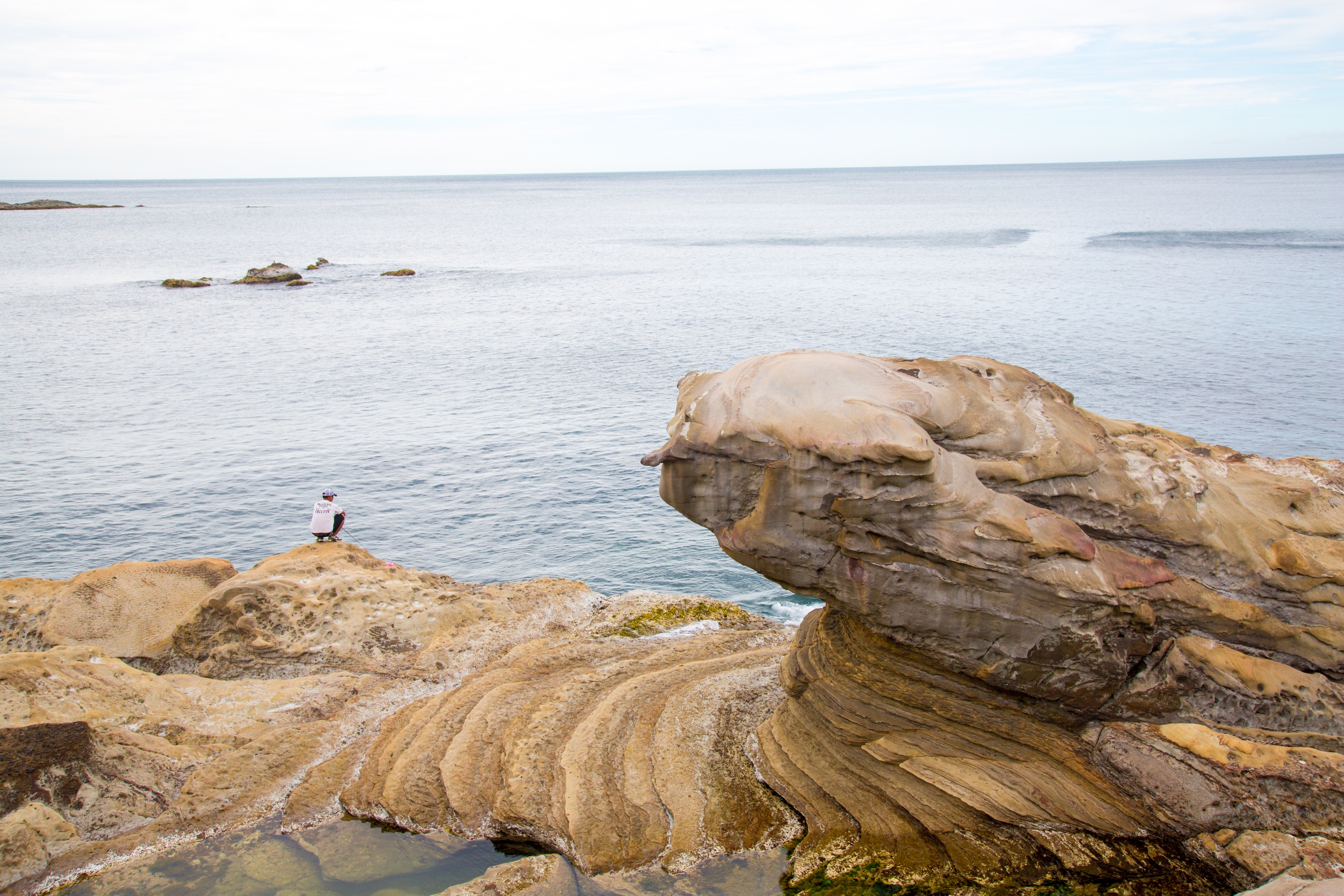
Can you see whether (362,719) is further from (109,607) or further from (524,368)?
(524,368)

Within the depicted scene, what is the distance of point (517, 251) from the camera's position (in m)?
126

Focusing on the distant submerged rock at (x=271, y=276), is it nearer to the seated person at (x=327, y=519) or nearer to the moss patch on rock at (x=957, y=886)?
the seated person at (x=327, y=519)

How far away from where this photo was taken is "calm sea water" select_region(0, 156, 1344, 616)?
30.6 metres

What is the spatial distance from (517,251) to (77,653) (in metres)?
115

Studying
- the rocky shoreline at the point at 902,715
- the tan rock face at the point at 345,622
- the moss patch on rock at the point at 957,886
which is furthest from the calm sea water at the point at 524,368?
the moss patch on rock at the point at 957,886

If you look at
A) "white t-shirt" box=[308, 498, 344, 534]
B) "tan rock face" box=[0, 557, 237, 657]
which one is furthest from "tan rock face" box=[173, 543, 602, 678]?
"white t-shirt" box=[308, 498, 344, 534]

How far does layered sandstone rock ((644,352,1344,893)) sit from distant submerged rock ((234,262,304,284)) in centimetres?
9061

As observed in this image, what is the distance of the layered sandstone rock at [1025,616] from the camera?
38.2 feet

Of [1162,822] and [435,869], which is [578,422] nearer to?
[435,869]

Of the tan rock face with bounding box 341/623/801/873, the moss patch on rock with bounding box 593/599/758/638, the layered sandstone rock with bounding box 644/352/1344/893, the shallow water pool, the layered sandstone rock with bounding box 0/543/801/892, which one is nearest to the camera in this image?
the layered sandstone rock with bounding box 644/352/1344/893

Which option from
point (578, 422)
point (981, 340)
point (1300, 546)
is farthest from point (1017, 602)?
point (981, 340)

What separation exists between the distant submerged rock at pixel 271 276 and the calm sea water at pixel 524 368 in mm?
2420

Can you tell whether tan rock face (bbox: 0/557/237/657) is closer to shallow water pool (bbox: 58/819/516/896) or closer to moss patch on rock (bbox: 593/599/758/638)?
shallow water pool (bbox: 58/819/516/896)

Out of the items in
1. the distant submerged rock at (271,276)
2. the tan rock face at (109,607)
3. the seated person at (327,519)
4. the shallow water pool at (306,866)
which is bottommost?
the shallow water pool at (306,866)
